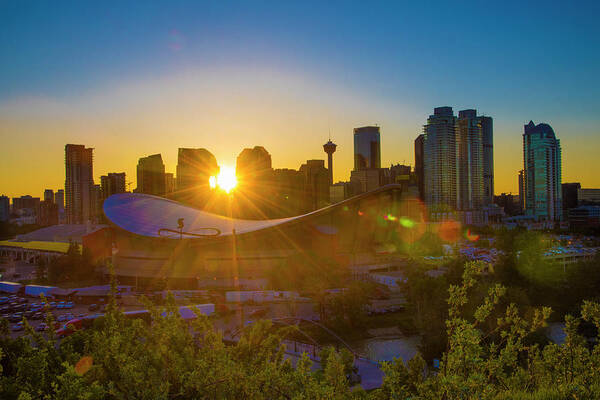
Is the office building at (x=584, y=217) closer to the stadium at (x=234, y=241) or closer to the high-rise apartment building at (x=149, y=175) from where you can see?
the stadium at (x=234, y=241)

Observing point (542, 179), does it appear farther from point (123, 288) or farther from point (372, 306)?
point (123, 288)

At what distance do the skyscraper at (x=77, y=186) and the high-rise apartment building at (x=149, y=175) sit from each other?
69.0 feet

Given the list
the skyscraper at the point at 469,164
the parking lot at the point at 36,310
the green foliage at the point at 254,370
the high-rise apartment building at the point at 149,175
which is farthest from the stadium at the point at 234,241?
the skyscraper at the point at 469,164

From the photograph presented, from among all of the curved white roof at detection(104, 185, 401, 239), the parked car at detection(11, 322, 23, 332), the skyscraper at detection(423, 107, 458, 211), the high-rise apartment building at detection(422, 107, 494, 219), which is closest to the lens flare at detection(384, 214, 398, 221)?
the curved white roof at detection(104, 185, 401, 239)

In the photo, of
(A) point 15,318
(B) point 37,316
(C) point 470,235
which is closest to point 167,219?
(B) point 37,316

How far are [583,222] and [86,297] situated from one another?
252 feet

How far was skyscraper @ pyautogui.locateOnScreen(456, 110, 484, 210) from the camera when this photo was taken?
8138 cm

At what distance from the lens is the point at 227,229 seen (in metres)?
31.3

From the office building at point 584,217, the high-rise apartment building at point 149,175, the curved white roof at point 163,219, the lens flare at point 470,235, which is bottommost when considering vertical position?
the lens flare at point 470,235

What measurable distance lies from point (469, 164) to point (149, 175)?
5810cm

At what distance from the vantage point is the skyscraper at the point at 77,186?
279ft

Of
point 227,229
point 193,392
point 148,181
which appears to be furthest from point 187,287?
point 148,181

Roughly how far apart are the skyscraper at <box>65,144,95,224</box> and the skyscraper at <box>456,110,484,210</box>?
235ft

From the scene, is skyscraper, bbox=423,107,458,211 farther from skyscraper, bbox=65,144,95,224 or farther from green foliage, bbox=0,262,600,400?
green foliage, bbox=0,262,600,400
